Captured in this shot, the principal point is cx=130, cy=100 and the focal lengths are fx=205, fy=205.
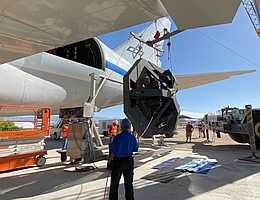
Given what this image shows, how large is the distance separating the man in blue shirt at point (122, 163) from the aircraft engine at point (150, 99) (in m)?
1.66

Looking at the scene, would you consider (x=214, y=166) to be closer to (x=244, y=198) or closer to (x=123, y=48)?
(x=244, y=198)

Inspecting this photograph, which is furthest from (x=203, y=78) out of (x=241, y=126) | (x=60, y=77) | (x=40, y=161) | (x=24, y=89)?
(x=40, y=161)

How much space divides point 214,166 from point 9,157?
5.26 m

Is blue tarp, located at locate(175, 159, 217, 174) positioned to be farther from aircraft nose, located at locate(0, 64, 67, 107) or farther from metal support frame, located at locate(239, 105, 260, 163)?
aircraft nose, located at locate(0, 64, 67, 107)

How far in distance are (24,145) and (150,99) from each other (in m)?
3.46

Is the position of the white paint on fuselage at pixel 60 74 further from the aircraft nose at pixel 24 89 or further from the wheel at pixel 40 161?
the wheel at pixel 40 161

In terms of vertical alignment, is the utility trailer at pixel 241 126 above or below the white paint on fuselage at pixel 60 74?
below

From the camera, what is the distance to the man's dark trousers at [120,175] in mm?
2920

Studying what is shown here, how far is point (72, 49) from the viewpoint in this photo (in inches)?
404

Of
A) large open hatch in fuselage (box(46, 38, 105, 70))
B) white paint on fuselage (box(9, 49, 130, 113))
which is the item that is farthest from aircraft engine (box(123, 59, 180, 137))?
large open hatch in fuselage (box(46, 38, 105, 70))

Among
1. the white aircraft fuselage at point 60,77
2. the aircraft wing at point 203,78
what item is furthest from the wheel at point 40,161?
the aircraft wing at point 203,78

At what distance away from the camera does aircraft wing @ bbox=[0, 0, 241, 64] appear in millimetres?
2221

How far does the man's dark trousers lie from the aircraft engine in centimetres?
182

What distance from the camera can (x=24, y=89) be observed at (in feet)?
21.0
